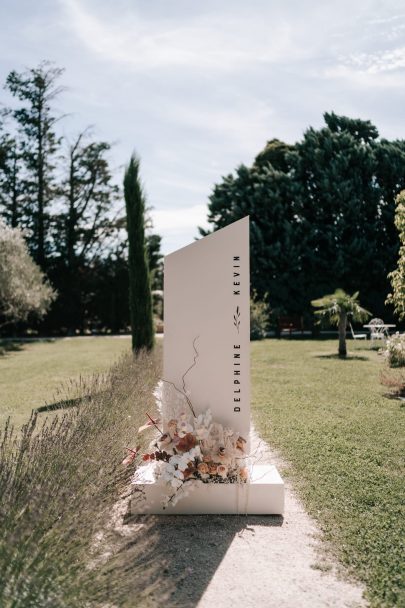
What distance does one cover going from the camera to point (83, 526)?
284cm

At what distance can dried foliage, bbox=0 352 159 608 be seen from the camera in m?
2.32

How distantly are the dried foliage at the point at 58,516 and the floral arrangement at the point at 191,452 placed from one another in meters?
0.35

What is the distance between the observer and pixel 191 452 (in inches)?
167

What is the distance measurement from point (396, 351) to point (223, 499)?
7557mm

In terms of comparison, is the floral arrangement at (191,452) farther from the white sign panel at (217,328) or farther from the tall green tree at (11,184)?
the tall green tree at (11,184)

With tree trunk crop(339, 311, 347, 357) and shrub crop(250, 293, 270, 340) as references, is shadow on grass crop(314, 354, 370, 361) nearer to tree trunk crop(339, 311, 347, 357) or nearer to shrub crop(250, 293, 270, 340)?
tree trunk crop(339, 311, 347, 357)

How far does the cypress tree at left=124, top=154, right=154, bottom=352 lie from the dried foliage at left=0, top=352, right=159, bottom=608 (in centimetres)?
762

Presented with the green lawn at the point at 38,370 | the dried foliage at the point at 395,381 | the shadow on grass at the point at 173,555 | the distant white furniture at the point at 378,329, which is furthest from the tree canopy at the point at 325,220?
the shadow on grass at the point at 173,555

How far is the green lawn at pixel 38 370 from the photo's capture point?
9.26 meters

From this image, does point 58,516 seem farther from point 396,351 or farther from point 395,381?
point 396,351

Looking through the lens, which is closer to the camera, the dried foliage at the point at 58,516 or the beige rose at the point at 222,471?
the dried foliage at the point at 58,516

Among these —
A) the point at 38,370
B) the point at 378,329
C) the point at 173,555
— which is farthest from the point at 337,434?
the point at 378,329

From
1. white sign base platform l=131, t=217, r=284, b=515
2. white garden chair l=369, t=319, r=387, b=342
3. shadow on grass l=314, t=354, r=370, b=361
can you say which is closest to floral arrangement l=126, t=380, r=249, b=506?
white sign base platform l=131, t=217, r=284, b=515

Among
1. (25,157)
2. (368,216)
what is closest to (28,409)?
(368,216)
